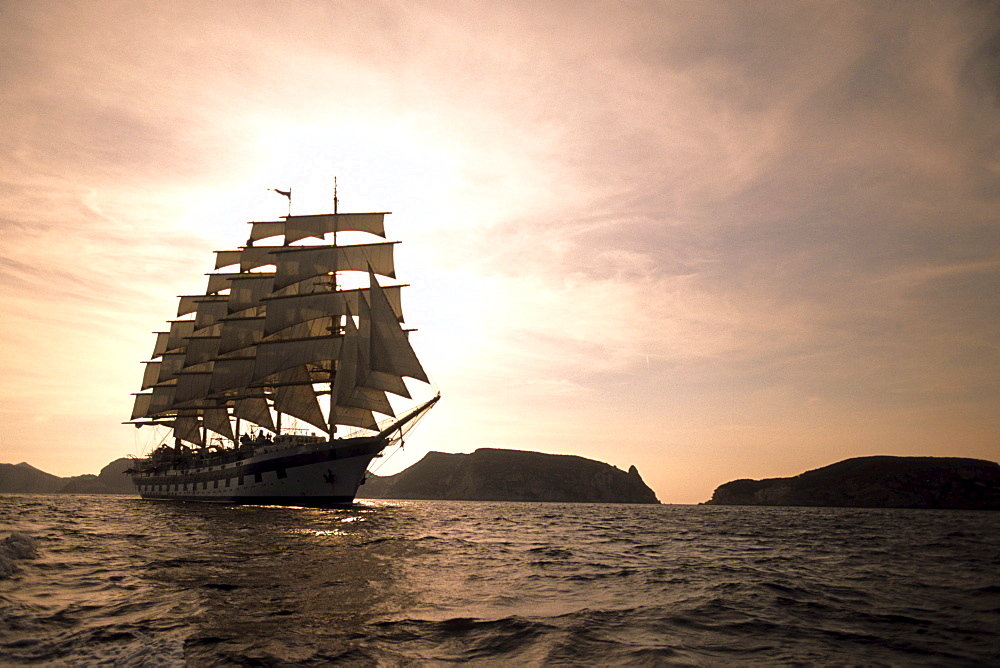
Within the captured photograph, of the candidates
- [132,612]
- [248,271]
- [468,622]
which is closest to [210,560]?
[132,612]

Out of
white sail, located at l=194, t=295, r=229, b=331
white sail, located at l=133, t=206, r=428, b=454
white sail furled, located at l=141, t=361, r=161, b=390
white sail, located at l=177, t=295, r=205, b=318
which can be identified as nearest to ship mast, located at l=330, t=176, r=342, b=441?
white sail, located at l=133, t=206, r=428, b=454

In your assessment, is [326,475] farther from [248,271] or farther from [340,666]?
[340,666]

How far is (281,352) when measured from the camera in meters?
84.6

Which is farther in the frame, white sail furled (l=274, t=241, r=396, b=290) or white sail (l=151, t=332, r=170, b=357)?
white sail (l=151, t=332, r=170, b=357)

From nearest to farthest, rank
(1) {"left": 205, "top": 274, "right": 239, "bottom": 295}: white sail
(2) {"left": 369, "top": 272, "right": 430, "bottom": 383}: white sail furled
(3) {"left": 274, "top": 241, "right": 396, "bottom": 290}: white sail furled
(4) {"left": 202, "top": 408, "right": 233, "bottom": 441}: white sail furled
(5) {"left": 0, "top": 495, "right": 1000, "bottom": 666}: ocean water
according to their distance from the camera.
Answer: (5) {"left": 0, "top": 495, "right": 1000, "bottom": 666}: ocean water, (2) {"left": 369, "top": 272, "right": 430, "bottom": 383}: white sail furled, (3) {"left": 274, "top": 241, "right": 396, "bottom": 290}: white sail furled, (4) {"left": 202, "top": 408, "right": 233, "bottom": 441}: white sail furled, (1) {"left": 205, "top": 274, "right": 239, "bottom": 295}: white sail

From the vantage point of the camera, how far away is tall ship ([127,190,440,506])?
71.6 metres

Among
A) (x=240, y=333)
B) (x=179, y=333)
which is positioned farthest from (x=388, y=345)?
(x=179, y=333)

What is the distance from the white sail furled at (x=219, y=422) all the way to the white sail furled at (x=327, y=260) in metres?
27.8

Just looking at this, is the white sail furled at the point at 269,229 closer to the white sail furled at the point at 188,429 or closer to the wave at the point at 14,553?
the white sail furled at the point at 188,429

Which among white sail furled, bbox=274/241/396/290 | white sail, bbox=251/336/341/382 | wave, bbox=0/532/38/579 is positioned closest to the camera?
wave, bbox=0/532/38/579

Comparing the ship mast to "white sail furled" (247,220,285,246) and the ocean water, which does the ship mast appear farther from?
the ocean water

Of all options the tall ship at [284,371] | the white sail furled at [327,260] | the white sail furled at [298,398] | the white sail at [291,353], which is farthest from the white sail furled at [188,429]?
the white sail furled at [327,260]

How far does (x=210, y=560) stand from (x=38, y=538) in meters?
13.8

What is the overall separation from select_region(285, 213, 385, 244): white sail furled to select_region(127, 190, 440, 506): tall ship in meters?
0.15
